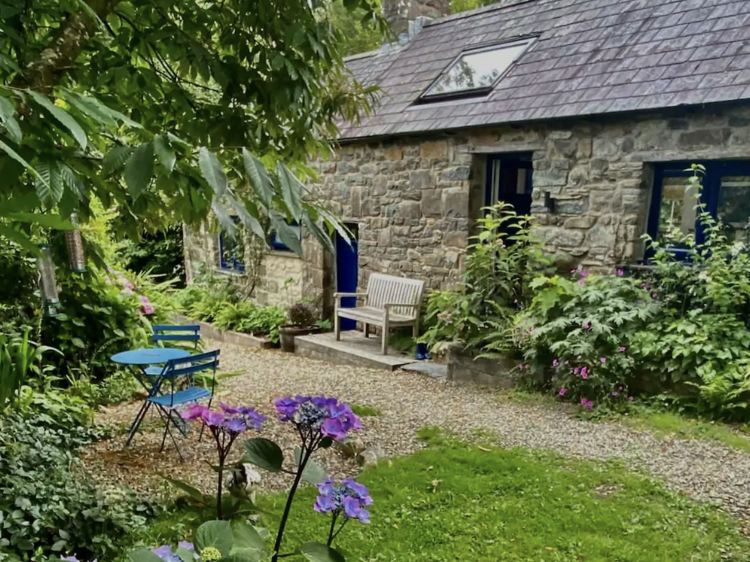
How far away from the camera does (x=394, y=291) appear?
7797 millimetres

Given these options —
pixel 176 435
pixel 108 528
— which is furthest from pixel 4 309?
pixel 108 528

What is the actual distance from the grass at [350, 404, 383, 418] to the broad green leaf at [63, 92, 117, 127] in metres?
4.18

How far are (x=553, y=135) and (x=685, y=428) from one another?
3.34 meters

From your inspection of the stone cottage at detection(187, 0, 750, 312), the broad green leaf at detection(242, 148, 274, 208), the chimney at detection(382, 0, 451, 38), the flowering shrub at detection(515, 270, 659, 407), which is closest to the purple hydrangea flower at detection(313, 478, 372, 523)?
the broad green leaf at detection(242, 148, 274, 208)

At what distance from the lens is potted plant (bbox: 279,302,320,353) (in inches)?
336

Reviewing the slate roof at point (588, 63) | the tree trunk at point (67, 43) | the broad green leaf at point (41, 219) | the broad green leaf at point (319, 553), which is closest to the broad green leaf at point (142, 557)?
the broad green leaf at point (319, 553)

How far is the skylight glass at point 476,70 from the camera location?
23.6 feet

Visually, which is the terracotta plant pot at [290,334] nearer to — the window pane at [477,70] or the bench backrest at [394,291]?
the bench backrest at [394,291]

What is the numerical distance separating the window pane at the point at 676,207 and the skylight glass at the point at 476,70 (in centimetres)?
253

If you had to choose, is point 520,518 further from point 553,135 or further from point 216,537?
point 553,135

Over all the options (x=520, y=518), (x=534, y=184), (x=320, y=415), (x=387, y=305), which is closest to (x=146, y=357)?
(x=520, y=518)

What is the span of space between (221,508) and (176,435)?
321 centimetres

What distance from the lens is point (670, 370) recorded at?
4809mm

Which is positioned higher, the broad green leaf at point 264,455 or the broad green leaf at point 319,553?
the broad green leaf at point 264,455
